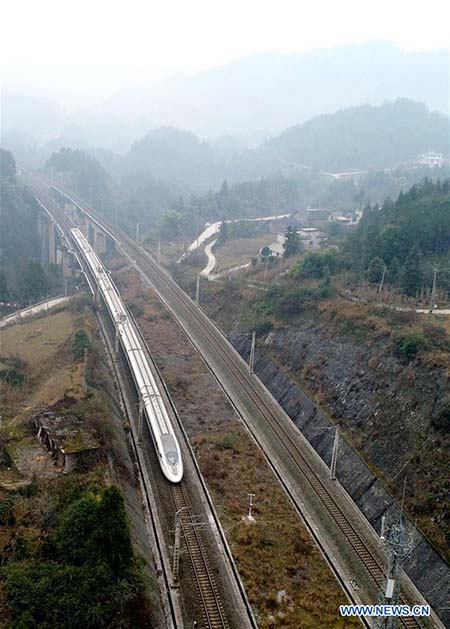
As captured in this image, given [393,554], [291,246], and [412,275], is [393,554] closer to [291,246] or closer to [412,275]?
[412,275]

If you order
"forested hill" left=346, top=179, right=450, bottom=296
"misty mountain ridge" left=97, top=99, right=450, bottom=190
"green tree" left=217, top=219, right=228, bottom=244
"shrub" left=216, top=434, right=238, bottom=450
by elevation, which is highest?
"misty mountain ridge" left=97, top=99, right=450, bottom=190

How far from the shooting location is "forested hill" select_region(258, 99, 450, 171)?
174 metres

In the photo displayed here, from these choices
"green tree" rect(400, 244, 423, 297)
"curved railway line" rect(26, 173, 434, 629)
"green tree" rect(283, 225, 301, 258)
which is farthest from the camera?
"green tree" rect(283, 225, 301, 258)

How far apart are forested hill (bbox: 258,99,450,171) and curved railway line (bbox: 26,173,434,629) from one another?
109353mm

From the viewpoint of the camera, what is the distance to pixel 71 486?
26422mm

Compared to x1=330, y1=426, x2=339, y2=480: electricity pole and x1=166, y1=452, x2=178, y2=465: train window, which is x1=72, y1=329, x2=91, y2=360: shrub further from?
x1=330, y1=426, x2=339, y2=480: electricity pole

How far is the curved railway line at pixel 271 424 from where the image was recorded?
26016mm

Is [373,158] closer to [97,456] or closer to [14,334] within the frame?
[14,334]

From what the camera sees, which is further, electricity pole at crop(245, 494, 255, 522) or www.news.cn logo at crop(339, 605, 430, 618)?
electricity pole at crop(245, 494, 255, 522)

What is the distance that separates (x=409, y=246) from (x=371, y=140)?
463 feet

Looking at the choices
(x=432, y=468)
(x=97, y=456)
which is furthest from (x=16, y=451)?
(x=432, y=468)

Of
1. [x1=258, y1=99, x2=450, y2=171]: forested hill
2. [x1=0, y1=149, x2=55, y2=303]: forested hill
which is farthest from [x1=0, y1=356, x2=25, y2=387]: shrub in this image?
[x1=258, y1=99, x2=450, y2=171]: forested hill

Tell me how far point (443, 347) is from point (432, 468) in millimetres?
8576

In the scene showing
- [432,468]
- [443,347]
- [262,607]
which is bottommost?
[262,607]
